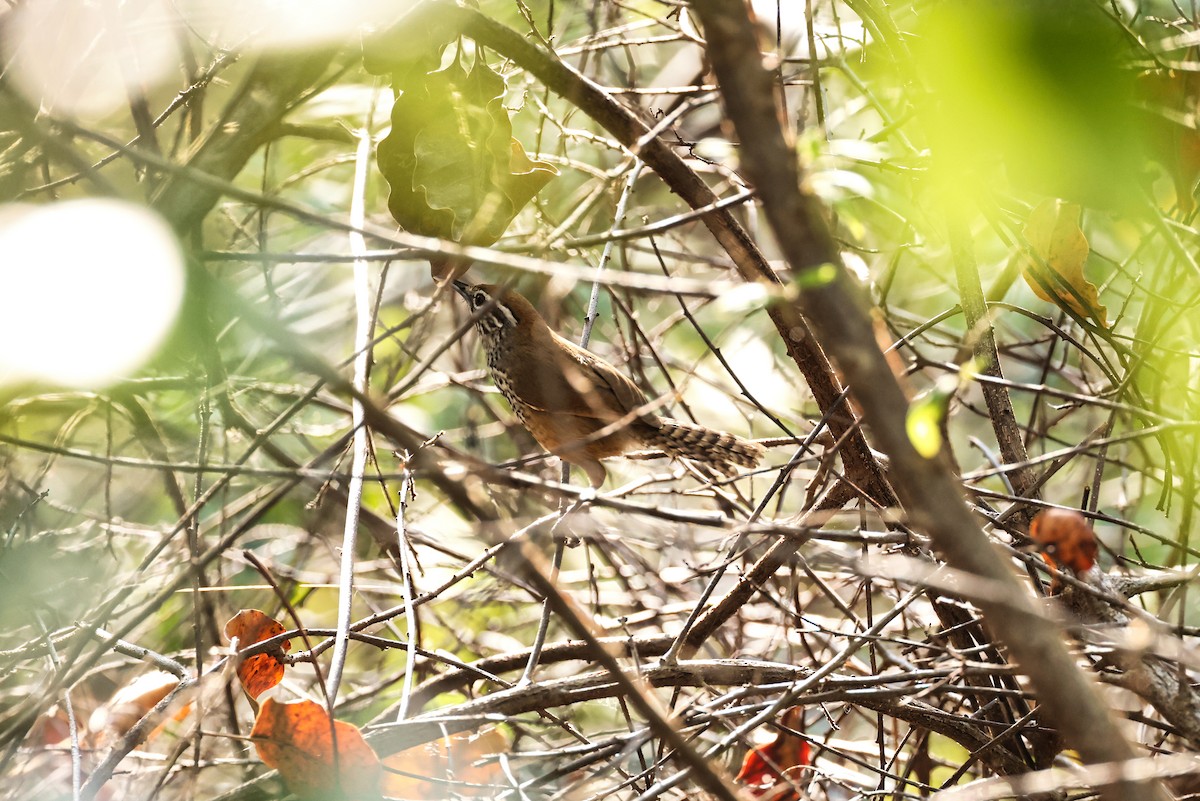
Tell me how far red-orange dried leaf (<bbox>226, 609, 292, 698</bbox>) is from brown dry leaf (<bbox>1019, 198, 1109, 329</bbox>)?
209cm

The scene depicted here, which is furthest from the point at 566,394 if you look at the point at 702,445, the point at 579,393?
the point at 702,445

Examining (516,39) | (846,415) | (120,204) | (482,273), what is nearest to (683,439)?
(846,415)

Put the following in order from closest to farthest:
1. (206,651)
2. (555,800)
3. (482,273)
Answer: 1. (555,800)
2. (206,651)
3. (482,273)

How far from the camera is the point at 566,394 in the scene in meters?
4.16

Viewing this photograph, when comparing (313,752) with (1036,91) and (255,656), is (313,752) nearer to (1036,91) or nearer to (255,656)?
(255,656)

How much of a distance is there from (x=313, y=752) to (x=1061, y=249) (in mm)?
2065

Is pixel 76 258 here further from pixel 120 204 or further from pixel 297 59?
pixel 297 59

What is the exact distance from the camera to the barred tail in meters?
3.73

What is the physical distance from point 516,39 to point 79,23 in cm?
144

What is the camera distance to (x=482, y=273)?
498 cm

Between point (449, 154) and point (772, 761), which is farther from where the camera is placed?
point (772, 761)

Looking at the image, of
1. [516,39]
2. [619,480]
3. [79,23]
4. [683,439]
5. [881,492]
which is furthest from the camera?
[619,480]

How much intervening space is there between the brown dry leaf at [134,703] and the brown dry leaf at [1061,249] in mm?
2600

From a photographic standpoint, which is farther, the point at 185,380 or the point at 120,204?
the point at 185,380
